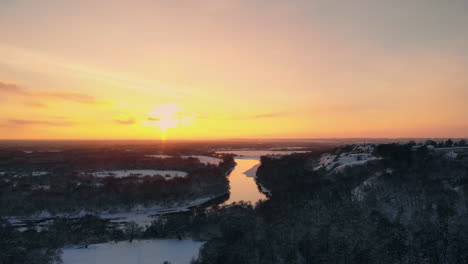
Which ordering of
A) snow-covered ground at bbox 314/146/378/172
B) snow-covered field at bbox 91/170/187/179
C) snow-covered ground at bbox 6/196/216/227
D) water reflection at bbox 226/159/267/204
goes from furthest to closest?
1. snow-covered field at bbox 91/170/187/179
2. water reflection at bbox 226/159/267/204
3. snow-covered ground at bbox 314/146/378/172
4. snow-covered ground at bbox 6/196/216/227

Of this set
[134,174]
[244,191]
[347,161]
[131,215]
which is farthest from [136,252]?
[134,174]

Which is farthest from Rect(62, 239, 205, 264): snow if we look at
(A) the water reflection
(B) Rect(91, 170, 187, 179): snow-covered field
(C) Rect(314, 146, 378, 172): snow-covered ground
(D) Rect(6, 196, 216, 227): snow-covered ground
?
(B) Rect(91, 170, 187, 179): snow-covered field

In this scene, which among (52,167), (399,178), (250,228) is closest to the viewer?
(250,228)

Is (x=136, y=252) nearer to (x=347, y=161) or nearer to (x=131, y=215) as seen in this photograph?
(x=131, y=215)

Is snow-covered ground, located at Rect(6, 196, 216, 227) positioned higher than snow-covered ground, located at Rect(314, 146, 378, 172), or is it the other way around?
snow-covered ground, located at Rect(314, 146, 378, 172)

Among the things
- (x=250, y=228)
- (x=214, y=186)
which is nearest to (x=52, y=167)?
(x=214, y=186)

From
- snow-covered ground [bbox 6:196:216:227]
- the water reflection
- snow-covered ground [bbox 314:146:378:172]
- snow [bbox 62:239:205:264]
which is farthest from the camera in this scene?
the water reflection

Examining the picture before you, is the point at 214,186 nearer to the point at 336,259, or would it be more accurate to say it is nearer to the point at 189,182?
the point at 189,182

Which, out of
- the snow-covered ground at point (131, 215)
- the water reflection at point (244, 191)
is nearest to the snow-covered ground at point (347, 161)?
the water reflection at point (244, 191)

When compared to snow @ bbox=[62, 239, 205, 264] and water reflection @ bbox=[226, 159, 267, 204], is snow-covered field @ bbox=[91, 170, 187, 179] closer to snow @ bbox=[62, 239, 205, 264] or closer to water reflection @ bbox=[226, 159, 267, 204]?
water reflection @ bbox=[226, 159, 267, 204]
